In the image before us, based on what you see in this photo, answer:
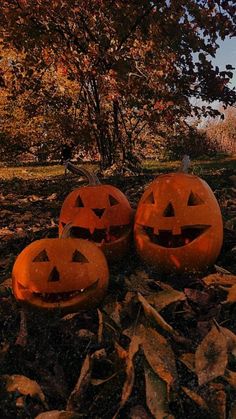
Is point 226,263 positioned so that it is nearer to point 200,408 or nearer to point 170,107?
point 200,408

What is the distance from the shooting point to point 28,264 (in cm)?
278

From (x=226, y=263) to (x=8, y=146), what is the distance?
41.1 ft

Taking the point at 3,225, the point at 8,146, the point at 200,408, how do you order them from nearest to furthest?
the point at 200,408 → the point at 3,225 → the point at 8,146

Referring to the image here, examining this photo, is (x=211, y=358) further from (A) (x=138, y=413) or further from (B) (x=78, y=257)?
(B) (x=78, y=257)

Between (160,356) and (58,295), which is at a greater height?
(160,356)

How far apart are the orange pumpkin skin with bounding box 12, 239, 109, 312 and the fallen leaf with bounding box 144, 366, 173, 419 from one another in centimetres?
103

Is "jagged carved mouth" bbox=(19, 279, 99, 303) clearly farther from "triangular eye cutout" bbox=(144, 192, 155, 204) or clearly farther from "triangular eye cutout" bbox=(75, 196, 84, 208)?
"triangular eye cutout" bbox=(75, 196, 84, 208)

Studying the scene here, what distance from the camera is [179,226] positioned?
3.20 metres

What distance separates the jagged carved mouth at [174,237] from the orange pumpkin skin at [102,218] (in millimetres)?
233

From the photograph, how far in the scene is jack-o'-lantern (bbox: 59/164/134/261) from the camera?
354cm

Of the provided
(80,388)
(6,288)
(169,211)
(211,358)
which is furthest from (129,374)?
(169,211)

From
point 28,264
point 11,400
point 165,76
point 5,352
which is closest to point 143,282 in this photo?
point 28,264

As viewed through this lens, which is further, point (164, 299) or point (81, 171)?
point (81, 171)

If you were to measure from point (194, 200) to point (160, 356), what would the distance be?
1721 mm
